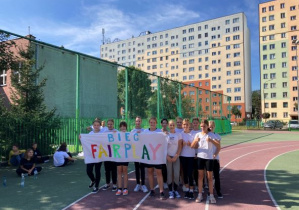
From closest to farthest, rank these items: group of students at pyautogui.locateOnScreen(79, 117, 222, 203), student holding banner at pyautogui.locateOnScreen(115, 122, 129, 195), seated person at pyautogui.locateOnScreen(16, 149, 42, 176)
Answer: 1. group of students at pyautogui.locateOnScreen(79, 117, 222, 203)
2. student holding banner at pyautogui.locateOnScreen(115, 122, 129, 195)
3. seated person at pyautogui.locateOnScreen(16, 149, 42, 176)

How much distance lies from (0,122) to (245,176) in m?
9.61

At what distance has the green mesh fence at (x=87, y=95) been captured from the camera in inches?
513

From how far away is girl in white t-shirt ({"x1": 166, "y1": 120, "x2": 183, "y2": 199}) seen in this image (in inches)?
242

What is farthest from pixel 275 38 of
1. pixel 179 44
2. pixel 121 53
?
pixel 121 53

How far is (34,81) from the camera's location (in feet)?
46.3

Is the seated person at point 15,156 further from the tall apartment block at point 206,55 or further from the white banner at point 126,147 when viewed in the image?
the tall apartment block at point 206,55

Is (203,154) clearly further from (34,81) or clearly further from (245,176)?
(34,81)

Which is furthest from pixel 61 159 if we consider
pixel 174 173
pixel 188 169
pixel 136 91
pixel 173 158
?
pixel 136 91

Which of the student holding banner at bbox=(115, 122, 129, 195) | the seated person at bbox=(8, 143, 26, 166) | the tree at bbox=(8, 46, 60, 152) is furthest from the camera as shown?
the tree at bbox=(8, 46, 60, 152)

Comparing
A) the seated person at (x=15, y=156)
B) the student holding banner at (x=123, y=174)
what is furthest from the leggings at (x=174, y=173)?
the seated person at (x=15, y=156)

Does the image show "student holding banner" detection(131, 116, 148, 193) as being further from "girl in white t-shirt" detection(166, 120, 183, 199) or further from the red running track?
"girl in white t-shirt" detection(166, 120, 183, 199)

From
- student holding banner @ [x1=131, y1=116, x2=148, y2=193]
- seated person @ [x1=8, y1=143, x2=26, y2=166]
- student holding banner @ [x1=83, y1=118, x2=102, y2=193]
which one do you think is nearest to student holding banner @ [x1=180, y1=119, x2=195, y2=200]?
student holding banner @ [x1=131, y1=116, x2=148, y2=193]

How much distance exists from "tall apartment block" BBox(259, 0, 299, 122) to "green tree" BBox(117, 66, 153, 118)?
5567cm

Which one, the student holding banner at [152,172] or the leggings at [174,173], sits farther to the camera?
the leggings at [174,173]
